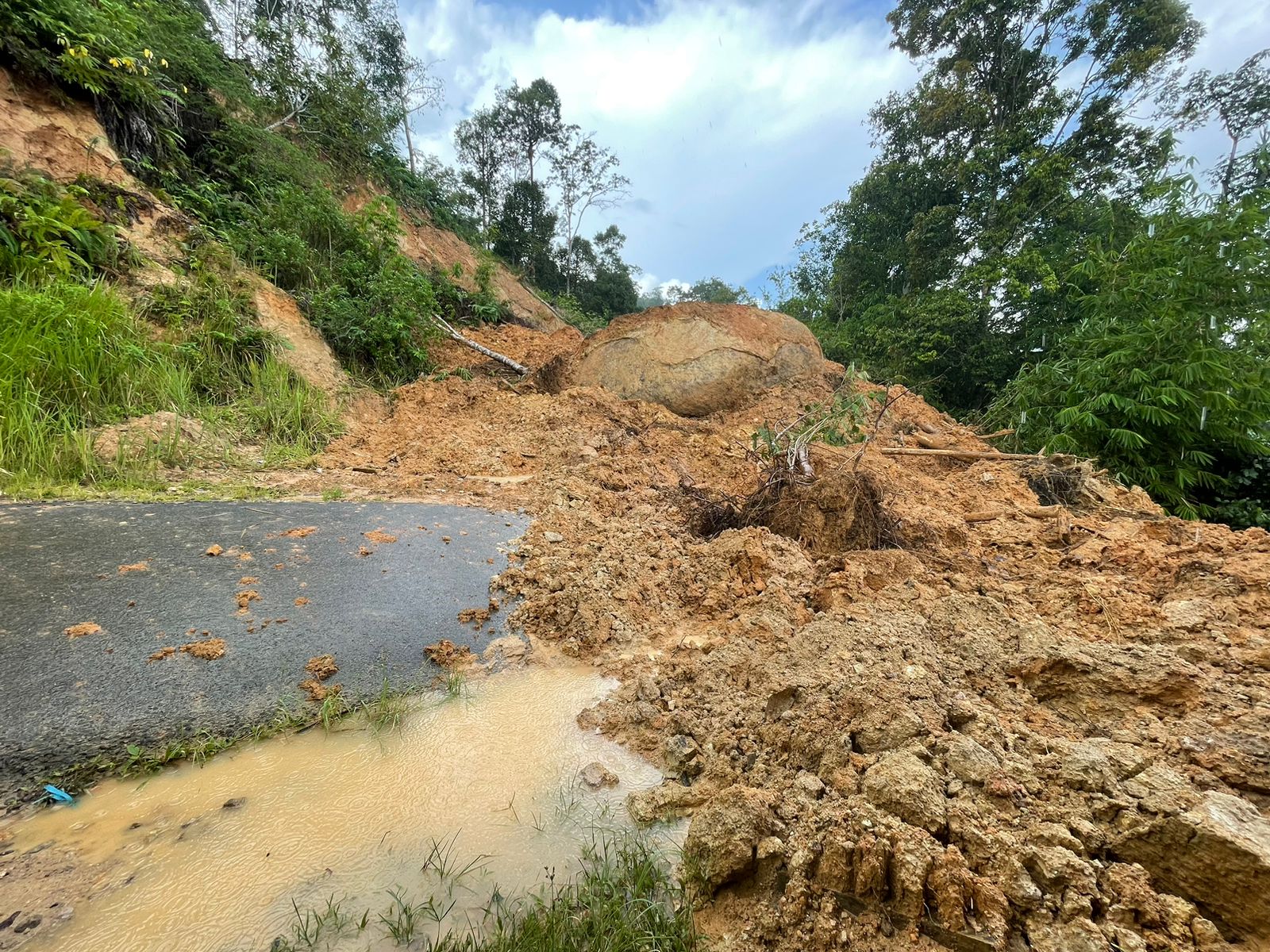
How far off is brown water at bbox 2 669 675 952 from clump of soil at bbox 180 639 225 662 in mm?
430

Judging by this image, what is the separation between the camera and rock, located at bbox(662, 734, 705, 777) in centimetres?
163

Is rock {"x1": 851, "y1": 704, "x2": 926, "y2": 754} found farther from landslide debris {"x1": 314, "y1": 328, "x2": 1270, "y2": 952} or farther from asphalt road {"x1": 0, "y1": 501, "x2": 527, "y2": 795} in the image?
asphalt road {"x1": 0, "y1": 501, "x2": 527, "y2": 795}

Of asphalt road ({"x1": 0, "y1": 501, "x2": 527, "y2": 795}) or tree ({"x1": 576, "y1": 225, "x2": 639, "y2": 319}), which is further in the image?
tree ({"x1": 576, "y1": 225, "x2": 639, "y2": 319})

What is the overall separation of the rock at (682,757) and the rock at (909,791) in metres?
0.54

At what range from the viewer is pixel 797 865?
1.15 m

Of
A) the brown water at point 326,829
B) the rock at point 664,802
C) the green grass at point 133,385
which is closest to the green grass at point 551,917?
the brown water at point 326,829

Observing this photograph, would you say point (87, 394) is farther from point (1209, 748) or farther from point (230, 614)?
point (1209, 748)

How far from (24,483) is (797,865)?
3.91 metres

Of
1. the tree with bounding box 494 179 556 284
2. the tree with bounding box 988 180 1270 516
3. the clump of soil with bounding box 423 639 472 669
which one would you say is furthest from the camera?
the tree with bounding box 494 179 556 284

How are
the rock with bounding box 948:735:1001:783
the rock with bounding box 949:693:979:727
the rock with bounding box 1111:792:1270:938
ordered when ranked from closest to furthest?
the rock with bounding box 1111:792:1270:938 < the rock with bounding box 948:735:1001:783 < the rock with bounding box 949:693:979:727

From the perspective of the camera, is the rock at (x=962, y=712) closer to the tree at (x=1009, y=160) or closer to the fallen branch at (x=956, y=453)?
the fallen branch at (x=956, y=453)

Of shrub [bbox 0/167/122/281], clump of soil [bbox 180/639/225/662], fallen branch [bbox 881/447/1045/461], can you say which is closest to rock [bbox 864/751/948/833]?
clump of soil [bbox 180/639/225/662]

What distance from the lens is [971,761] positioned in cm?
125

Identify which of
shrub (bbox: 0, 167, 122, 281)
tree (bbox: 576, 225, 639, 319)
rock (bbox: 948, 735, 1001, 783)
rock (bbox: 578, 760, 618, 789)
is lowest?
rock (bbox: 578, 760, 618, 789)
